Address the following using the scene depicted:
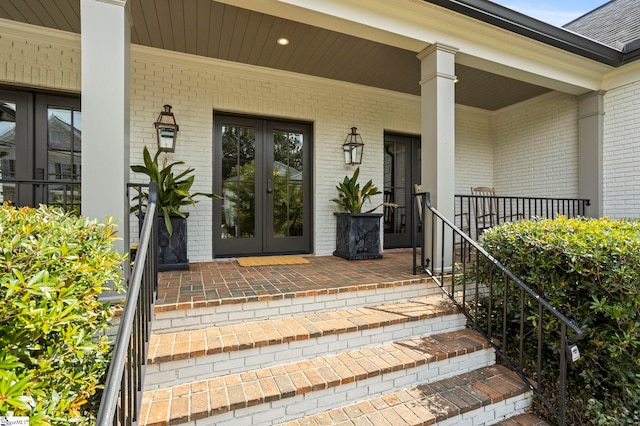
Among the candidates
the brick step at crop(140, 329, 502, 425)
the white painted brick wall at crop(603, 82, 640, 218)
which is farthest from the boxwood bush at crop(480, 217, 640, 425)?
the white painted brick wall at crop(603, 82, 640, 218)

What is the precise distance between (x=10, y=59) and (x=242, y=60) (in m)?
2.38

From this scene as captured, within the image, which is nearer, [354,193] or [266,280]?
[266,280]

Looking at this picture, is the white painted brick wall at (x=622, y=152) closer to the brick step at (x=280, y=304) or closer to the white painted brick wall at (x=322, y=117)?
the white painted brick wall at (x=322, y=117)

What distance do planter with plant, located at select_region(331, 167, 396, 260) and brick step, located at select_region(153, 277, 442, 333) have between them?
129cm

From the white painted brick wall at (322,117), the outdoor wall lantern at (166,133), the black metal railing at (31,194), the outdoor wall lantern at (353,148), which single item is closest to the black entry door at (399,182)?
the white painted brick wall at (322,117)

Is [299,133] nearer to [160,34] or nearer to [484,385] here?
[160,34]

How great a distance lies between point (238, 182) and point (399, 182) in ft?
8.95

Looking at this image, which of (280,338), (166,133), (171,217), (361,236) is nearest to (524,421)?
(280,338)

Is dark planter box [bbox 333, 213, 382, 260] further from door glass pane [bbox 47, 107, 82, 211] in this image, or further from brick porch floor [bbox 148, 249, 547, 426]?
door glass pane [bbox 47, 107, 82, 211]

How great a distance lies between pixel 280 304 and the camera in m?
2.35

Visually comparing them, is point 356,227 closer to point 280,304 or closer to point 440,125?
point 440,125

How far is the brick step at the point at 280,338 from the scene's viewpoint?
1.79 metres

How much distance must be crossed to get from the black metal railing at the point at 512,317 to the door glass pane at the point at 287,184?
198 centimetres

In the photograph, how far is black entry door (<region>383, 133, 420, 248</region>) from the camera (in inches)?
207
